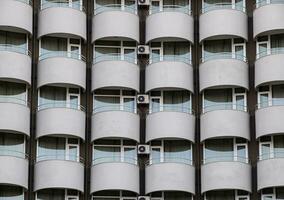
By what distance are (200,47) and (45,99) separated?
7.52 meters

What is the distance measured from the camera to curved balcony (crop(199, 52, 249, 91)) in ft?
195

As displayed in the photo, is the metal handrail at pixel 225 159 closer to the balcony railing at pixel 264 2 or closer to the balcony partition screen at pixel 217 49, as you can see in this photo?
the balcony partition screen at pixel 217 49

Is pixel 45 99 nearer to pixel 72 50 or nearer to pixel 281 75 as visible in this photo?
pixel 72 50

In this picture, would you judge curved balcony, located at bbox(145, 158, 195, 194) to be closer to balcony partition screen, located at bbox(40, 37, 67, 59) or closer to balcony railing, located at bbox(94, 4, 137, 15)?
balcony partition screen, located at bbox(40, 37, 67, 59)

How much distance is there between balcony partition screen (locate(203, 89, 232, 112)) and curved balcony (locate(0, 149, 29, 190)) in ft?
28.2

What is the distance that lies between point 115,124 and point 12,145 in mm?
4664

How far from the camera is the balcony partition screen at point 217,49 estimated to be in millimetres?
60562

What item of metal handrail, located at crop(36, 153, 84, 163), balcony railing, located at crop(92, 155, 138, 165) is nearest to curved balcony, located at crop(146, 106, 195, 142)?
balcony railing, located at crop(92, 155, 138, 165)

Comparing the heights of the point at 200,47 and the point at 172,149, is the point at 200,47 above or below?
above

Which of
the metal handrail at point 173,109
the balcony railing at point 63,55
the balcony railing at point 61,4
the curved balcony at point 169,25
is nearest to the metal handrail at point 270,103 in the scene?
the metal handrail at point 173,109

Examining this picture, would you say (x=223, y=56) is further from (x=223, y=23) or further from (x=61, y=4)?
(x=61, y=4)

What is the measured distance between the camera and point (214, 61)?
59938 mm

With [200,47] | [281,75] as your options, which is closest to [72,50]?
[200,47]

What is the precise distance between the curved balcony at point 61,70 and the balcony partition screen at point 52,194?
15.7ft
